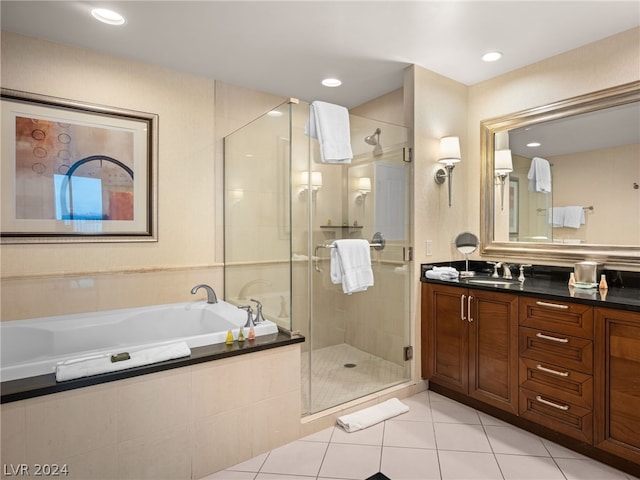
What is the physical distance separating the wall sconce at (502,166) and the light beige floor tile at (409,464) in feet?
6.28

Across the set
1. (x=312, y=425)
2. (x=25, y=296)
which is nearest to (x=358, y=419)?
(x=312, y=425)

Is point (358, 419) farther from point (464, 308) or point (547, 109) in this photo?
point (547, 109)

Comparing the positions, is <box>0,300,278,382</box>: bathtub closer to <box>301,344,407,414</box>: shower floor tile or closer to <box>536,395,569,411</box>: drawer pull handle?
<box>301,344,407,414</box>: shower floor tile

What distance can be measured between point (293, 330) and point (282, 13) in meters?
1.85

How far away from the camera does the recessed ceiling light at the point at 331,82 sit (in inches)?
119

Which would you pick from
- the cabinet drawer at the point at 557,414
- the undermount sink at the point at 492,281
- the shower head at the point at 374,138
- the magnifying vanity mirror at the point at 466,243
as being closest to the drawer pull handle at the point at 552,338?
the cabinet drawer at the point at 557,414

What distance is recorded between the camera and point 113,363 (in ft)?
5.36

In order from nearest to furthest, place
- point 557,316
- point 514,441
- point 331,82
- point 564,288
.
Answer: point 557,316 → point 514,441 → point 564,288 → point 331,82

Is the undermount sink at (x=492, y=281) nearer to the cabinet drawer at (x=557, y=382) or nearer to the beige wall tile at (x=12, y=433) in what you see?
the cabinet drawer at (x=557, y=382)

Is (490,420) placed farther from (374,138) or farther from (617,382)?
(374,138)

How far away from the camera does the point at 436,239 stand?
289 cm

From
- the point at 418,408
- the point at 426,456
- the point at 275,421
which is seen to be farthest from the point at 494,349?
the point at 275,421

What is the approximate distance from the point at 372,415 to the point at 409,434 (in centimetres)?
26

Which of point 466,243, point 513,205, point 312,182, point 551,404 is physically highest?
point 312,182
